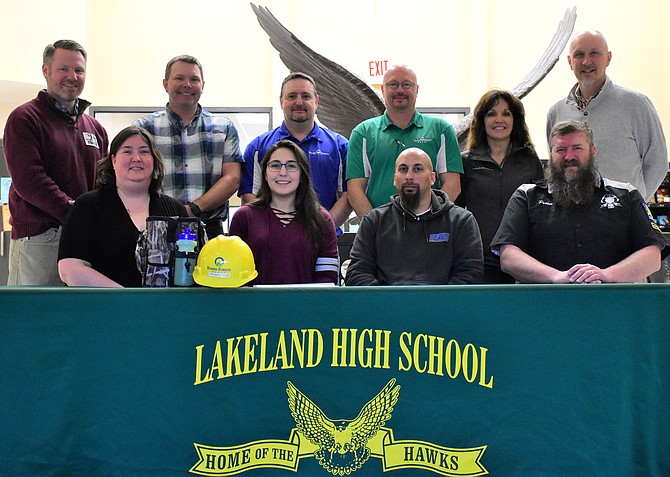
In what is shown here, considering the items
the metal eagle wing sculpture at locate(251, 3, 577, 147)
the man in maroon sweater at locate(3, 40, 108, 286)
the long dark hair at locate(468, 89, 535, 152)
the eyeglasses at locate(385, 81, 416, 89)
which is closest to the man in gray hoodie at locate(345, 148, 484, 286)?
the long dark hair at locate(468, 89, 535, 152)

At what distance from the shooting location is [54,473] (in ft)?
6.38

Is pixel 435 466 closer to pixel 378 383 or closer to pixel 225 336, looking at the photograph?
pixel 378 383

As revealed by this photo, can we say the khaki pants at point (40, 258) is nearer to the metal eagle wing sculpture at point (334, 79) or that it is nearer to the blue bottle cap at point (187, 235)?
the blue bottle cap at point (187, 235)

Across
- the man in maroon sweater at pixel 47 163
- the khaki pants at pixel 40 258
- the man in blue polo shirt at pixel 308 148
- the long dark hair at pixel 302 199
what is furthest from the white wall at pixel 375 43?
the long dark hair at pixel 302 199

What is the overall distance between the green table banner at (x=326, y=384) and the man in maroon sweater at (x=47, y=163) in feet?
4.68

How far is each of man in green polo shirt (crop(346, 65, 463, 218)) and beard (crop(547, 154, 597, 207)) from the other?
0.62 m

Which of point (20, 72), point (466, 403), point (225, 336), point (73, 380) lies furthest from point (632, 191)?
point (20, 72)

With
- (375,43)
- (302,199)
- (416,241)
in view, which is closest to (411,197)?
(416,241)

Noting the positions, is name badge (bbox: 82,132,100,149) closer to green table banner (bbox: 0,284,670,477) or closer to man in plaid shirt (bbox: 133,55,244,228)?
man in plaid shirt (bbox: 133,55,244,228)

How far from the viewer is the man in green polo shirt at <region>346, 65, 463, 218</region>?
3.60 metres

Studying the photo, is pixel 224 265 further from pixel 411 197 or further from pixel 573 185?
pixel 573 185

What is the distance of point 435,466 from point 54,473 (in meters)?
1.12

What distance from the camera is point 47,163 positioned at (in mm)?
3361

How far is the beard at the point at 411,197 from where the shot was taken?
3061 mm
